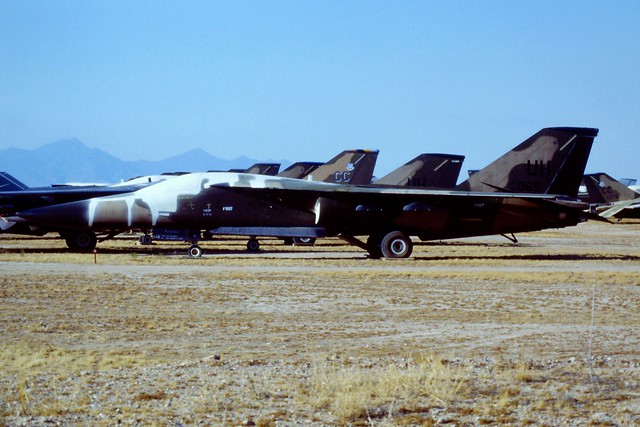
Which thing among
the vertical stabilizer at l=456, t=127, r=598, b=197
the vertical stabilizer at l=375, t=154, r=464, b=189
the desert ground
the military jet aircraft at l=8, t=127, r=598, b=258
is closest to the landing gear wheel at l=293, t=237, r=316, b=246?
the vertical stabilizer at l=375, t=154, r=464, b=189

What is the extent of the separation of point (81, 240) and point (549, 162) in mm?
17034

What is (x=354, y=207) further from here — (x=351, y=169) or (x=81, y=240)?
(x=81, y=240)

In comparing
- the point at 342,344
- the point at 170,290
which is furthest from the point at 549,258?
the point at 342,344

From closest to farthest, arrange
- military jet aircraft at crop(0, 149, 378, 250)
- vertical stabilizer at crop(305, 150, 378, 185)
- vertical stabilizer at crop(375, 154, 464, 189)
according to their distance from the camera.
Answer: military jet aircraft at crop(0, 149, 378, 250) < vertical stabilizer at crop(375, 154, 464, 189) < vertical stabilizer at crop(305, 150, 378, 185)

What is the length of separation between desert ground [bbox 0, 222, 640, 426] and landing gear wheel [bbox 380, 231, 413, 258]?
578 cm

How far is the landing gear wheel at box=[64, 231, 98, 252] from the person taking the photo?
3081cm

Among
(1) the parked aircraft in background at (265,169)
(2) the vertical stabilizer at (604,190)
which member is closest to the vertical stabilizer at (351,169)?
(1) the parked aircraft in background at (265,169)

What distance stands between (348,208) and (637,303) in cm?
1265

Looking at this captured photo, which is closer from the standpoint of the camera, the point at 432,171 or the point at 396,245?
the point at 396,245

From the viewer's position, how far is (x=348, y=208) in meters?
27.0

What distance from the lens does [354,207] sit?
27062mm

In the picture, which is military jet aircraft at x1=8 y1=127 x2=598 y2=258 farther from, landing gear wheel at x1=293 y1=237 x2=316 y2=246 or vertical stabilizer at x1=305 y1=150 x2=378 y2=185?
landing gear wheel at x1=293 y1=237 x2=316 y2=246

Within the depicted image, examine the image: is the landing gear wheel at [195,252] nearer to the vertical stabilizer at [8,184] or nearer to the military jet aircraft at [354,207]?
the military jet aircraft at [354,207]

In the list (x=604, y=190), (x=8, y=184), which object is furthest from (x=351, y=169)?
(x=604, y=190)
